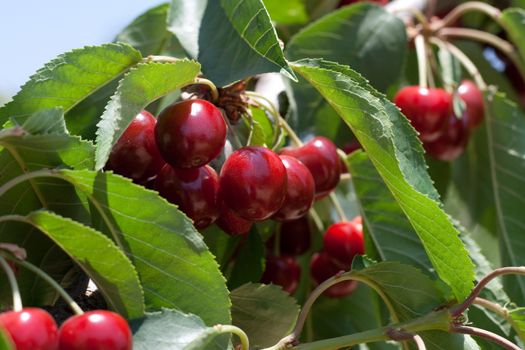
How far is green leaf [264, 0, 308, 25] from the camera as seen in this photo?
7.03 feet

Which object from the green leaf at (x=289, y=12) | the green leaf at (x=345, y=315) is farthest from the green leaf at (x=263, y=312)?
the green leaf at (x=289, y=12)

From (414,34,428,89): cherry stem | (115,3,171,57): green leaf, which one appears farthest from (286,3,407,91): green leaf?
(115,3,171,57): green leaf

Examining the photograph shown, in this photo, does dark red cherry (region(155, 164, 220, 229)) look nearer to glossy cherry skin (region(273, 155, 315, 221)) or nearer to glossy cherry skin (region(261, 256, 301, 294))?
glossy cherry skin (region(273, 155, 315, 221))

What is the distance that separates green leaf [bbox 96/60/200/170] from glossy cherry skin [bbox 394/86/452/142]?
737 mm

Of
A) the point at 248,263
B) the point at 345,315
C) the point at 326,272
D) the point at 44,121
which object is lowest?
the point at 345,315

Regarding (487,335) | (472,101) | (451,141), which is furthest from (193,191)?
(472,101)

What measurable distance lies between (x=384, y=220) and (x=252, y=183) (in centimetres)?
43

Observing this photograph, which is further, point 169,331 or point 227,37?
point 227,37

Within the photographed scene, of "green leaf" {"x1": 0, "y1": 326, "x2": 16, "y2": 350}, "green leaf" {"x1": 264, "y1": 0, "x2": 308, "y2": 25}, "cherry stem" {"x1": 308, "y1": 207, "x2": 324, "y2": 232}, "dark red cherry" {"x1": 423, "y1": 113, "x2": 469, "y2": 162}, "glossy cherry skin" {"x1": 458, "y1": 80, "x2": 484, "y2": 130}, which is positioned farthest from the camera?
"green leaf" {"x1": 264, "y1": 0, "x2": 308, "y2": 25}

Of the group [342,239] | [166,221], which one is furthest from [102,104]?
[342,239]

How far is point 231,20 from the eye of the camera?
4.29ft

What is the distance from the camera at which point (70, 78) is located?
121cm

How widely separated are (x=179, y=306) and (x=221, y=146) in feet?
0.79

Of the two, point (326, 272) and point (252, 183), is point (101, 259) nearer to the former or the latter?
point (252, 183)
